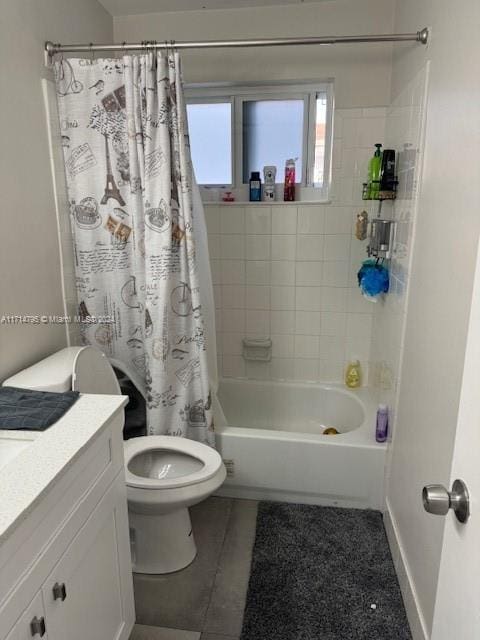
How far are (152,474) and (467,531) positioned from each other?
1.46m

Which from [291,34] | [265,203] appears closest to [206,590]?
[265,203]

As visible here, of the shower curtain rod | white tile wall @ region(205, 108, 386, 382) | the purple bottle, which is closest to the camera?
the shower curtain rod

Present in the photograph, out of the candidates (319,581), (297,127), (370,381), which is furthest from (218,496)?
(297,127)

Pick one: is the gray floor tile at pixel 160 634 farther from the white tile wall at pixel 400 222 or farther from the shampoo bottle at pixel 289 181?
the shampoo bottle at pixel 289 181

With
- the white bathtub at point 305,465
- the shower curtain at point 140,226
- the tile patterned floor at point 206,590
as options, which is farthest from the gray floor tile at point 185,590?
the shower curtain at point 140,226

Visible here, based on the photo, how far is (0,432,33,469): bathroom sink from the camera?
3.73ft

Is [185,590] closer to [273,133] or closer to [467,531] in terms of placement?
[467,531]

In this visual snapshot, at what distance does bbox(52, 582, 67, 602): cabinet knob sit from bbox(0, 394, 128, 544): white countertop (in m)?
0.23

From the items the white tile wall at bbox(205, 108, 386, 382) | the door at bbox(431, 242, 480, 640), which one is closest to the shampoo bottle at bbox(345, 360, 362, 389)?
Result: the white tile wall at bbox(205, 108, 386, 382)

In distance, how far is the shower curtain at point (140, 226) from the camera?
→ 1.81 m

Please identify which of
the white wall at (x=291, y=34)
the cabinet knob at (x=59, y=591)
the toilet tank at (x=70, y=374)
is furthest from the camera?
the white wall at (x=291, y=34)

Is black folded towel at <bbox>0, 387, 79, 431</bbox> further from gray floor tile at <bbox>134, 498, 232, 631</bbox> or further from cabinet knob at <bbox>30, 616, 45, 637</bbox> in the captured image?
gray floor tile at <bbox>134, 498, 232, 631</bbox>

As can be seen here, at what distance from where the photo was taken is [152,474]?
6.23 ft

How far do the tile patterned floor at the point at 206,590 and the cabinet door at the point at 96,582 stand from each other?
224mm
